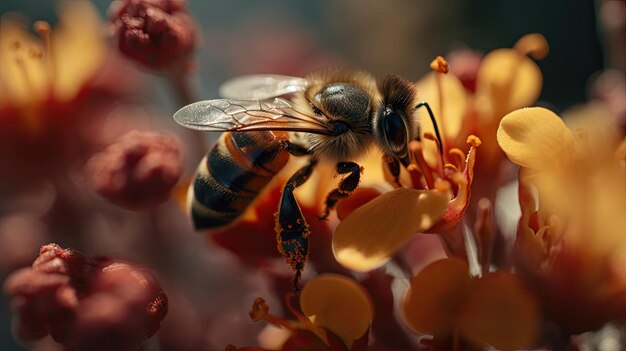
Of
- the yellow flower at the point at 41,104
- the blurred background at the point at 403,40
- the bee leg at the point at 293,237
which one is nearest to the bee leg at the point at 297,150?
the bee leg at the point at 293,237

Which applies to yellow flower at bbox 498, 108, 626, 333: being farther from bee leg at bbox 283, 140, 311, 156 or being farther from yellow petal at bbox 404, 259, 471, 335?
bee leg at bbox 283, 140, 311, 156

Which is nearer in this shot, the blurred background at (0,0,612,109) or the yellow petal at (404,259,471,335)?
the yellow petal at (404,259,471,335)

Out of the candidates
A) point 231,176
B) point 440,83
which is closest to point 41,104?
point 231,176

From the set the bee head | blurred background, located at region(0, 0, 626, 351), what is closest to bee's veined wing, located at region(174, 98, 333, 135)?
the bee head

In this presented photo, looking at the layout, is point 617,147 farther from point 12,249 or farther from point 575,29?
point 575,29

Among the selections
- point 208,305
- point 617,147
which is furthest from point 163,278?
point 617,147

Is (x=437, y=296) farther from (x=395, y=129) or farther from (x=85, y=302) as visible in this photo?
(x=85, y=302)

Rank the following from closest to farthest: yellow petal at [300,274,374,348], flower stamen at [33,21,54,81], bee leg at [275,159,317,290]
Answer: yellow petal at [300,274,374,348], bee leg at [275,159,317,290], flower stamen at [33,21,54,81]

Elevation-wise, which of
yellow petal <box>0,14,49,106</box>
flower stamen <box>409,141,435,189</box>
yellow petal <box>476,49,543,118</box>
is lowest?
yellow petal <box>0,14,49,106</box>
